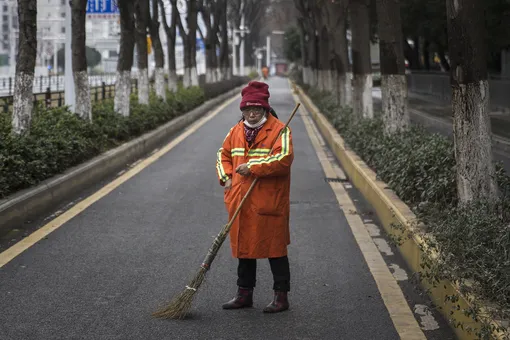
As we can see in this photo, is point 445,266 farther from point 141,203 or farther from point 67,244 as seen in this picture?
point 141,203

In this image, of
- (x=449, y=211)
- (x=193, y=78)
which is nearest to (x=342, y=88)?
(x=193, y=78)

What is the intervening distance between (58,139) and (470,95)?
607 cm

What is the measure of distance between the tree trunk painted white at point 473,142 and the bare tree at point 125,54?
12476 millimetres

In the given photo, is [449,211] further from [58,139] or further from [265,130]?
[58,139]

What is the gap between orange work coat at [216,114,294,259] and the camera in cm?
659

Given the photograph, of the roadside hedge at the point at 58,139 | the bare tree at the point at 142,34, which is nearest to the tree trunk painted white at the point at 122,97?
the roadside hedge at the point at 58,139

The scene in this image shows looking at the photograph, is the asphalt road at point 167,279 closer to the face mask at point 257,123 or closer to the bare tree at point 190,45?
the face mask at point 257,123

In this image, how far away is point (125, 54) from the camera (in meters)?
21.5

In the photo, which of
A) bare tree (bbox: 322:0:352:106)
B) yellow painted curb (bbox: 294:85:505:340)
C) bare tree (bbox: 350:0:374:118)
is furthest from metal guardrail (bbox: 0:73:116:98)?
yellow painted curb (bbox: 294:85:505:340)

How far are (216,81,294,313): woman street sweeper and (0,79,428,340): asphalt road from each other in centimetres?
50

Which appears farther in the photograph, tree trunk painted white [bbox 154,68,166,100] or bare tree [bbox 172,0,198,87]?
bare tree [bbox 172,0,198,87]

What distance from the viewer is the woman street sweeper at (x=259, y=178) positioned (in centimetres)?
656

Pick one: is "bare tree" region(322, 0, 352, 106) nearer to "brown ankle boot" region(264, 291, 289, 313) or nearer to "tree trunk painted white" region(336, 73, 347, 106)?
"tree trunk painted white" region(336, 73, 347, 106)

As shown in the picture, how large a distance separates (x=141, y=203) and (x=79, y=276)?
13.8 feet
